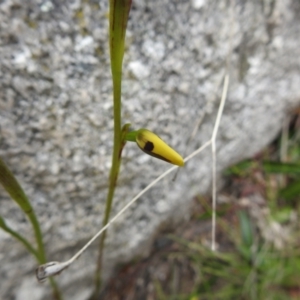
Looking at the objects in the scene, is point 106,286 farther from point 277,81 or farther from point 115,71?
point 115,71

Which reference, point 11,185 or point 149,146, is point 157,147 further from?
point 11,185

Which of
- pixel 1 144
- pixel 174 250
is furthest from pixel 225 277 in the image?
pixel 1 144

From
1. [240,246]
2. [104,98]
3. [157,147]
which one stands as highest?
[104,98]

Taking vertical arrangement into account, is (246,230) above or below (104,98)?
below

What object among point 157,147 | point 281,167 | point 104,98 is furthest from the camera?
point 281,167

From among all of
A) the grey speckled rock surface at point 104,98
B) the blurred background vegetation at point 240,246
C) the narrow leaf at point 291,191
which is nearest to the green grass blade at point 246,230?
the blurred background vegetation at point 240,246

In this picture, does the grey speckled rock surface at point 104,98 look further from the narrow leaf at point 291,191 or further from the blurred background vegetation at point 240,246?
the narrow leaf at point 291,191

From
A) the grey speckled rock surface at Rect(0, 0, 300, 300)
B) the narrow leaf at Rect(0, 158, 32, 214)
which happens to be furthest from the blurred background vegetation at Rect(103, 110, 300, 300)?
the narrow leaf at Rect(0, 158, 32, 214)

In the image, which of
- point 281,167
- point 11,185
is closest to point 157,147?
point 11,185

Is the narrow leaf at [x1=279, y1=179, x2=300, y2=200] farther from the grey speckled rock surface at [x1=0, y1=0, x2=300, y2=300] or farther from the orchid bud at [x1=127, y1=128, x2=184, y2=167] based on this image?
the orchid bud at [x1=127, y1=128, x2=184, y2=167]
